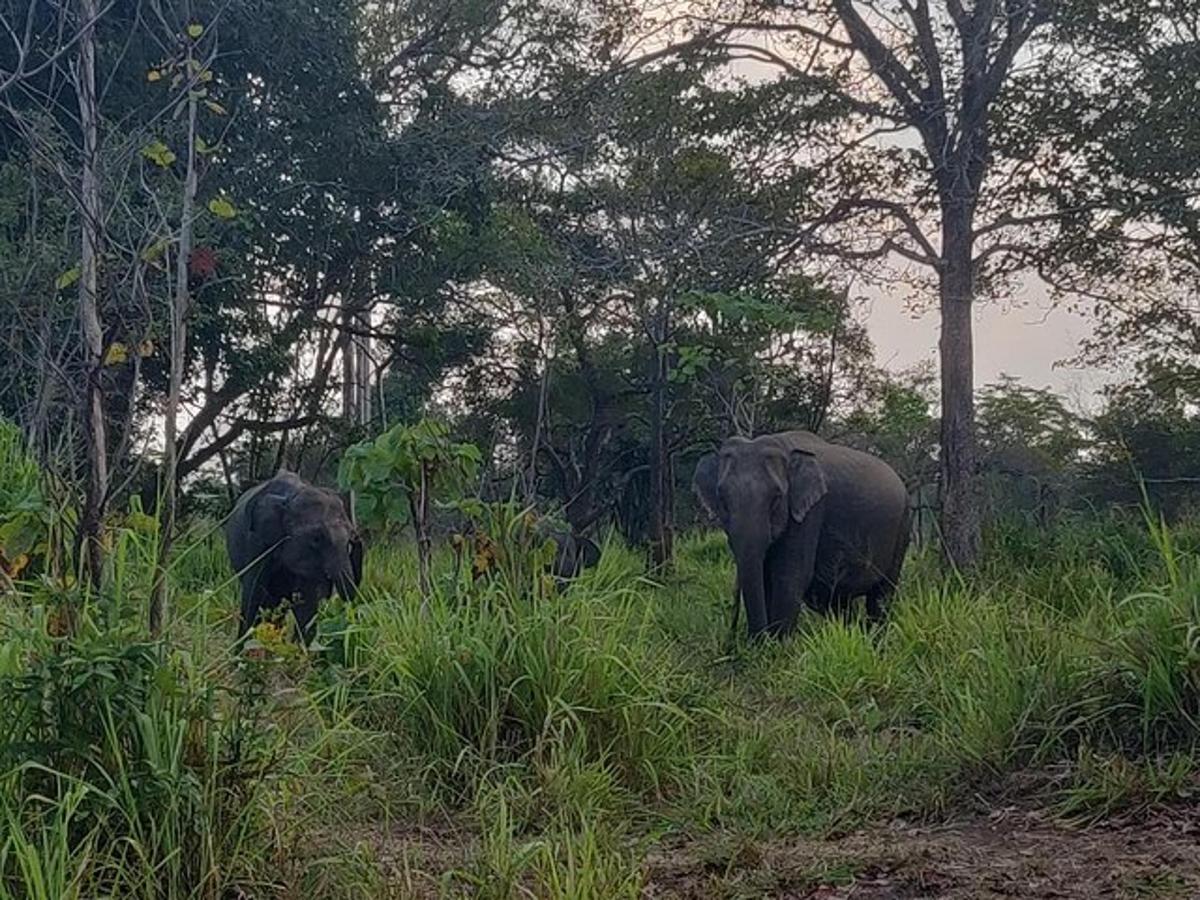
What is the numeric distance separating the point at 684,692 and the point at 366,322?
504 inches

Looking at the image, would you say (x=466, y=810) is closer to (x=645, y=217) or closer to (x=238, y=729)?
(x=238, y=729)

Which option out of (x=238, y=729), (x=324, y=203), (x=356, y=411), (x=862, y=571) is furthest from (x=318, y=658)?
(x=356, y=411)

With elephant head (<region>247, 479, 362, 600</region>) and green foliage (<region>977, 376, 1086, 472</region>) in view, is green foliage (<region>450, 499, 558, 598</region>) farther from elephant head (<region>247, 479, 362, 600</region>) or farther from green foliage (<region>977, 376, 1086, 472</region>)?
green foliage (<region>977, 376, 1086, 472</region>)

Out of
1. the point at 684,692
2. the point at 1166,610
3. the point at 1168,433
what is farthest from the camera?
the point at 1168,433

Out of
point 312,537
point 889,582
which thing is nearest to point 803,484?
point 889,582

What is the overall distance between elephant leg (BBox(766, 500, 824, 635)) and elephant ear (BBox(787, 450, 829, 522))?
97 millimetres

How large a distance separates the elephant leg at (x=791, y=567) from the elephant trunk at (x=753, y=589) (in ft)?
0.80

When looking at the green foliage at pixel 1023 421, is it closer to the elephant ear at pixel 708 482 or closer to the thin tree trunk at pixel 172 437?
the elephant ear at pixel 708 482

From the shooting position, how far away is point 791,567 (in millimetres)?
9195

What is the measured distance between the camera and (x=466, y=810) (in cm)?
417

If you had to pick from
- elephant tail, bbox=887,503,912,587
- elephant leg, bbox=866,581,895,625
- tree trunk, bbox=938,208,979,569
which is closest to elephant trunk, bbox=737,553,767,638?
elephant leg, bbox=866,581,895,625

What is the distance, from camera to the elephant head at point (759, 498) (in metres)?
8.77

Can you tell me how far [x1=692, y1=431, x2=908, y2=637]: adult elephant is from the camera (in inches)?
351

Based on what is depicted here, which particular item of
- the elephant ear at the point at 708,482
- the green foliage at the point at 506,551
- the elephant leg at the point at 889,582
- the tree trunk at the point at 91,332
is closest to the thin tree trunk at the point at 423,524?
the green foliage at the point at 506,551
